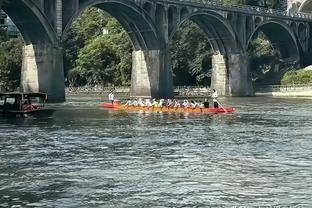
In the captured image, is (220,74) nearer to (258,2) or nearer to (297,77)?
(297,77)

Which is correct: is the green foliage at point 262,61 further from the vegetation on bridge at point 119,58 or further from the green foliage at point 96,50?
the green foliage at point 96,50

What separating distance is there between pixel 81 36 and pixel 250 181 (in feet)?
464

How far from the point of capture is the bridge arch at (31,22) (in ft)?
250

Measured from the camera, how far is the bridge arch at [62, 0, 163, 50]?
88938mm

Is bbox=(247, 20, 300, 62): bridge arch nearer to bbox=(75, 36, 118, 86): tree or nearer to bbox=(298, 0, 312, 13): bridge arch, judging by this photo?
bbox=(298, 0, 312, 13): bridge arch

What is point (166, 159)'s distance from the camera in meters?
29.5

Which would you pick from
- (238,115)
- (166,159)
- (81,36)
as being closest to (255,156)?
(166,159)

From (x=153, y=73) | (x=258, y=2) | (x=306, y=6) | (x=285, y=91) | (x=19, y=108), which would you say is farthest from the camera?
(x=306, y=6)

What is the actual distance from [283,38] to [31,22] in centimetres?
7054

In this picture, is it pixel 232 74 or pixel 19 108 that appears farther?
pixel 232 74

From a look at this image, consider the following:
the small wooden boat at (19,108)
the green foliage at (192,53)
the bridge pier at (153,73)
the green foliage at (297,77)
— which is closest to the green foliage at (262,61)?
the green foliage at (297,77)

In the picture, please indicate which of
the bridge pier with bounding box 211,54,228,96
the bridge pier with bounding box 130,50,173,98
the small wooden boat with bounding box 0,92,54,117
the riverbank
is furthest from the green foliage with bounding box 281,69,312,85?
the small wooden boat with bounding box 0,92,54,117

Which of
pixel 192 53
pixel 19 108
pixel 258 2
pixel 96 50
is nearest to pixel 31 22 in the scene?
→ pixel 19 108

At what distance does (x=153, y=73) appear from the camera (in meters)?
99.3
